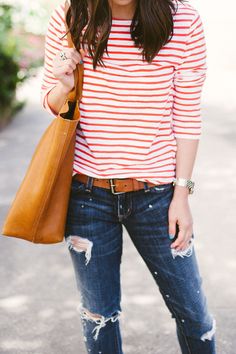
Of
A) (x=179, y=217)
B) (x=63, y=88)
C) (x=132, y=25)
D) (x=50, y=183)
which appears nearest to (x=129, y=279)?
(x=179, y=217)

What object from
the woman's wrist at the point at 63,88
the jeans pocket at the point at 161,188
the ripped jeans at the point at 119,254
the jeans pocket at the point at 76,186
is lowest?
the ripped jeans at the point at 119,254

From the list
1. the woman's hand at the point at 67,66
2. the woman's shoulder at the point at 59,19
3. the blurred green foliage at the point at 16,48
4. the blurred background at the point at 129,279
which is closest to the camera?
the woman's hand at the point at 67,66

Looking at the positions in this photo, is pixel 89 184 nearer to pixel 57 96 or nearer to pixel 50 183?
pixel 50 183

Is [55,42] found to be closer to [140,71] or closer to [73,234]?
[140,71]

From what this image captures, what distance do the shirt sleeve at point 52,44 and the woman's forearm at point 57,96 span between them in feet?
0.06

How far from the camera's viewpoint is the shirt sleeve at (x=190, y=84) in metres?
1.93

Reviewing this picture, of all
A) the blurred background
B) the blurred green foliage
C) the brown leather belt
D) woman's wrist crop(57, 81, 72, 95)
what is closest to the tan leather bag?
woman's wrist crop(57, 81, 72, 95)

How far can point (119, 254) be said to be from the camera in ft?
7.03

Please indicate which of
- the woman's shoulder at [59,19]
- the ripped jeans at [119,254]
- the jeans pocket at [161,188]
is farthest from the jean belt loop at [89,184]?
the woman's shoulder at [59,19]

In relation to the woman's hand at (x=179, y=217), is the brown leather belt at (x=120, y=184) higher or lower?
higher

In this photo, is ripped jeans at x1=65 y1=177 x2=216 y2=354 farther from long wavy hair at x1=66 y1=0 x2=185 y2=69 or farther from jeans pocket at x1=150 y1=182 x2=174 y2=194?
long wavy hair at x1=66 y1=0 x2=185 y2=69

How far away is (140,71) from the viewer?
1.92 m

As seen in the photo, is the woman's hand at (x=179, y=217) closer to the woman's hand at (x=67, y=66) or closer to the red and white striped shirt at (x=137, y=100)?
the red and white striped shirt at (x=137, y=100)

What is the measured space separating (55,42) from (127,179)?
52 centimetres
